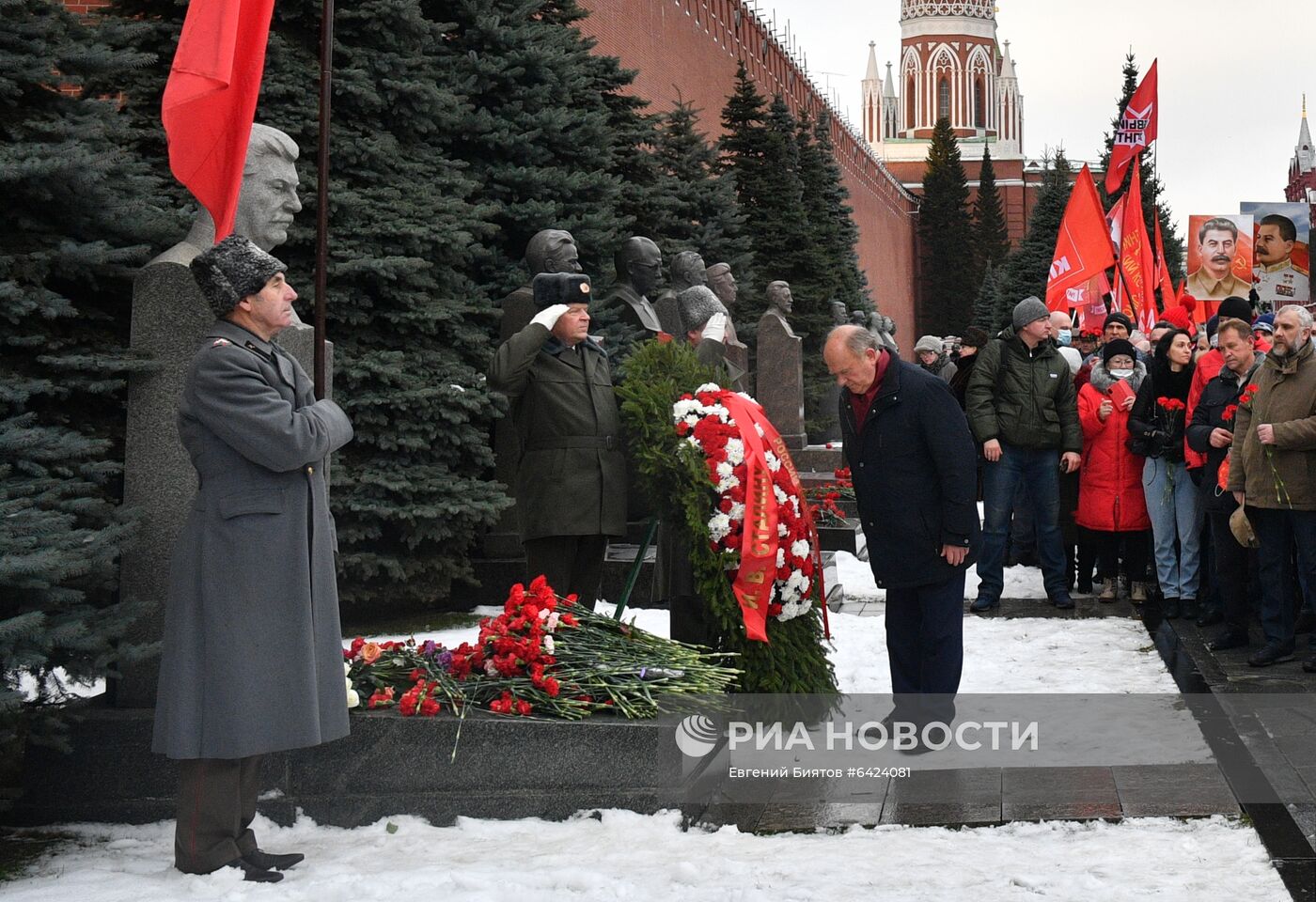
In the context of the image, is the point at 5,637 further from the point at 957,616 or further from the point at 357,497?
the point at 357,497

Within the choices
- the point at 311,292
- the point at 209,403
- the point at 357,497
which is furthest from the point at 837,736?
the point at 311,292

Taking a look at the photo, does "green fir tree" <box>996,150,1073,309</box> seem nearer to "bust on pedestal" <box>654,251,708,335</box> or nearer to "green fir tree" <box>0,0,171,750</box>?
"bust on pedestal" <box>654,251,708,335</box>

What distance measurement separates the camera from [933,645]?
21.0ft

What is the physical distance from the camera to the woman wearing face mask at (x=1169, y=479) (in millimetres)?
9562

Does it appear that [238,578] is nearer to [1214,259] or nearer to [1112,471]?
[1112,471]

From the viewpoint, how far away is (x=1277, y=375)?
25.4 ft

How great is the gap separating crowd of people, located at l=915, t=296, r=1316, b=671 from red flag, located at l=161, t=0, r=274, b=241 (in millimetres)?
5075

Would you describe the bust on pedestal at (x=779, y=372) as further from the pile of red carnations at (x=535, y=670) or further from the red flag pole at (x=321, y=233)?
the red flag pole at (x=321, y=233)

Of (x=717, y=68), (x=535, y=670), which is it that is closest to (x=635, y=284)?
(x=535, y=670)

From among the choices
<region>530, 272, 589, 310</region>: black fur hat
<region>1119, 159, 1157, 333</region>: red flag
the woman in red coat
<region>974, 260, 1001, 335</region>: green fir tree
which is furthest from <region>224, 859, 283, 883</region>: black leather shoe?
<region>974, 260, 1001, 335</region>: green fir tree

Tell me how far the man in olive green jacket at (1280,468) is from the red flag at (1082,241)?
428 inches

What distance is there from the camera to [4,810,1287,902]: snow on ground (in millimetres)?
4438

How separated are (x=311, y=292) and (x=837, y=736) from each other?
4470 mm

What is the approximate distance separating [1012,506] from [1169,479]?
978mm
